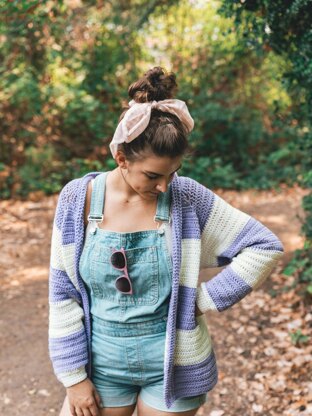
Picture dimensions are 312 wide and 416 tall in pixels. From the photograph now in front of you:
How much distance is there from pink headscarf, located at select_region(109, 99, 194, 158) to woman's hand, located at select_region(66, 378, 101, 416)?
2.99 ft

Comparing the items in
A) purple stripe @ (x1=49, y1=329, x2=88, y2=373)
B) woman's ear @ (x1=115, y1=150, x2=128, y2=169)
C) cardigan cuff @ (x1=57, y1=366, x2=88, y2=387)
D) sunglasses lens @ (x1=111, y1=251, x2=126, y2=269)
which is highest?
woman's ear @ (x1=115, y1=150, x2=128, y2=169)

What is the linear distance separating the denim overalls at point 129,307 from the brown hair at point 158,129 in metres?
0.24

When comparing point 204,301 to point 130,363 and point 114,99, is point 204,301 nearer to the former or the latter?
point 130,363

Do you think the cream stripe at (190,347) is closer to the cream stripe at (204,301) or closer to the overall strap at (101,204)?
the cream stripe at (204,301)

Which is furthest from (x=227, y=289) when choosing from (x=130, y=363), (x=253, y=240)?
(x=130, y=363)

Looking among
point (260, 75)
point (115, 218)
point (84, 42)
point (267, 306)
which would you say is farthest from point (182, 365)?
point (260, 75)

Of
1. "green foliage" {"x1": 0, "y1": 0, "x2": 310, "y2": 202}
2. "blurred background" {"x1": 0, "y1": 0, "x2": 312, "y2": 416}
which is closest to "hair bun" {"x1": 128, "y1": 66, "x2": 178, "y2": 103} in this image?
"blurred background" {"x1": 0, "y1": 0, "x2": 312, "y2": 416}

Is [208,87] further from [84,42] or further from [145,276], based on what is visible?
[145,276]

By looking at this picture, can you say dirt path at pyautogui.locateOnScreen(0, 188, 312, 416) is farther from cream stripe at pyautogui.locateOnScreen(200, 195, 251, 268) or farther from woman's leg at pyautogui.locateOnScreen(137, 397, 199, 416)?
cream stripe at pyautogui.locateOnScreen(200, 195, 251, 268)

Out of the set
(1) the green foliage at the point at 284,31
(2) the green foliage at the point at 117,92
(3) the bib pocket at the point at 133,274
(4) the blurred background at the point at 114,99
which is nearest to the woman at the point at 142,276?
(3) the bib pocket at the point at 133,274

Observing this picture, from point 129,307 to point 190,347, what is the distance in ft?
0.93

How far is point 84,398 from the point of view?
2.01 meters

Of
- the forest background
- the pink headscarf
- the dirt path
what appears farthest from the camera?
the forest background

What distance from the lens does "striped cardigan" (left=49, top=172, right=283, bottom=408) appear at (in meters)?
1.98
